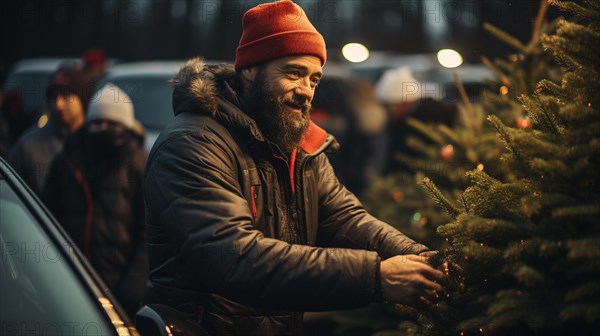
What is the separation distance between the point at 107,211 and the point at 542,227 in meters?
4.02

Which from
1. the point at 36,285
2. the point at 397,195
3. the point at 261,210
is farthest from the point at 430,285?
the point at 397,195

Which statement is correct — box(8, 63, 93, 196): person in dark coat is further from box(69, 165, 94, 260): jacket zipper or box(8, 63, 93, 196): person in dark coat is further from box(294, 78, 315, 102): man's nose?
box(294, 78, 315, 102): man's nose

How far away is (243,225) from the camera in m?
3.27

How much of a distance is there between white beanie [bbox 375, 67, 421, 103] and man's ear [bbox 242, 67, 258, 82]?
6.46 metres

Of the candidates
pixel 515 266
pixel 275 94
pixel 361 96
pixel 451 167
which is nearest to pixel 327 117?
pixel 361 96

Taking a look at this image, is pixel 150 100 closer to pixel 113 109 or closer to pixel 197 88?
pixel 113 109

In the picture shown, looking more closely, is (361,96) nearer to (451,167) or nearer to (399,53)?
(451,167)

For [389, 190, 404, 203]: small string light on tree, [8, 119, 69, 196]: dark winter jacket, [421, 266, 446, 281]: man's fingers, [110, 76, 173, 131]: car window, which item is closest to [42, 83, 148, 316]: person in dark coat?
[8, 119, 69, 196]: dark winter jacket

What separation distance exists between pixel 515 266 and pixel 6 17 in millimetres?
30071

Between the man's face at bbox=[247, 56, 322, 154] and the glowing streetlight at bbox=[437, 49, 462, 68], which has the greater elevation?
the man's face at bbox=[247, 56, 322, 154]

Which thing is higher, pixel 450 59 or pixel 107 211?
pixel 450 59

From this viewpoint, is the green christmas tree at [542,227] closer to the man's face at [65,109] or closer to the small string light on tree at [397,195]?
the small string light on tree at [397,195]

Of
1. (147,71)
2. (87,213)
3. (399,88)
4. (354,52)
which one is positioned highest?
(354,52)

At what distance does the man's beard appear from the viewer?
3.70 meters
